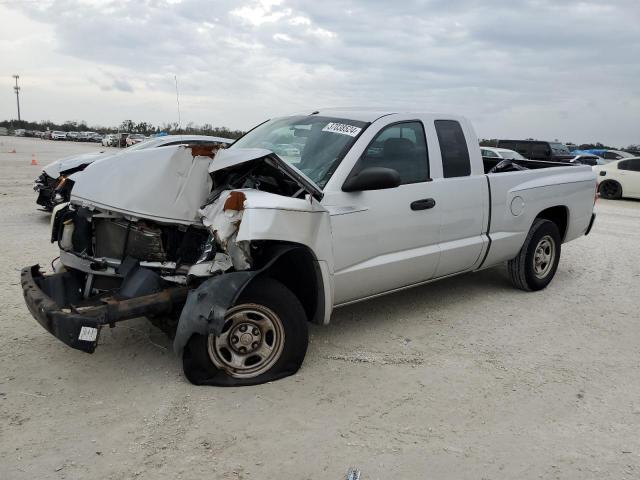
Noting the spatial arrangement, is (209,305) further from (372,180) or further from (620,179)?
(620,179)

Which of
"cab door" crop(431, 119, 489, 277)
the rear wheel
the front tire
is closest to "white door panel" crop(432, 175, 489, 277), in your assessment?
"cab door" crop(431, 119, 489, 277)

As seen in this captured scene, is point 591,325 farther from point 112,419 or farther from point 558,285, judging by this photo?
point 112,419

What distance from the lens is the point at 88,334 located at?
11.0 ft

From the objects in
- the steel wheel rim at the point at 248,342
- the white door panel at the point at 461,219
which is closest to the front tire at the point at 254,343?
the steel wheel rim at the point at 248,342

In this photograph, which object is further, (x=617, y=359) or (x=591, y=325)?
Result: (x=591, y=325)

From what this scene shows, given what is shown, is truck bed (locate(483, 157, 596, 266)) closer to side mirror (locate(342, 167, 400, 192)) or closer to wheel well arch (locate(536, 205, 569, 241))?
wheel well arch (locate(536, 205, 569, 241))

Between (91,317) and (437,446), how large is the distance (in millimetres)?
2196

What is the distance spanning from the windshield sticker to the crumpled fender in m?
1.49

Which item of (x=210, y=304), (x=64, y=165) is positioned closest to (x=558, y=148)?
(x=64, y=165)

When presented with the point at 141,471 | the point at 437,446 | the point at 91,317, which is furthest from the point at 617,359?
the point at 91,317

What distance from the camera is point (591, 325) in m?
5.19

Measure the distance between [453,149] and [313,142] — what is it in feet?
4.56

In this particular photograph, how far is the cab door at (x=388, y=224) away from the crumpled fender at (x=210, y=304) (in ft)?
2.82

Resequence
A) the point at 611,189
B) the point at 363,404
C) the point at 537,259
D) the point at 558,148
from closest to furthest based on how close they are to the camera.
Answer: the point at 363,404 < the point at 537,259 < the point at 611,189 < the point at 558,148
